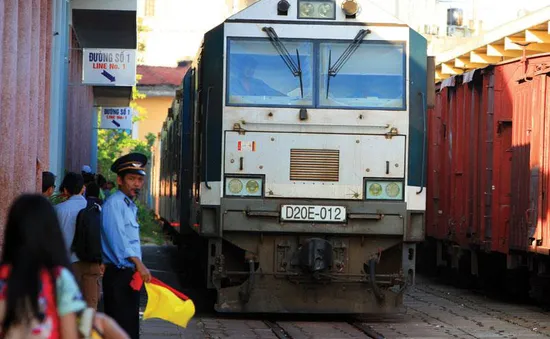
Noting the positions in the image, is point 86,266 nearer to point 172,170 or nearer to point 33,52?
point 33,52

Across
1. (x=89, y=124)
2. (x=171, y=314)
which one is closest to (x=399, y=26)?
(x=171, y=314)

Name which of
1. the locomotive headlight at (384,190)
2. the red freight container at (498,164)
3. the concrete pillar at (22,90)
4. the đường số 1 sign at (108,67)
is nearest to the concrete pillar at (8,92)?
the concrete pillar at (22,90)

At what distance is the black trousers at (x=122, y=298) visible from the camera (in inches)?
340

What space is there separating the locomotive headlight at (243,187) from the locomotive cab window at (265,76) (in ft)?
2.72

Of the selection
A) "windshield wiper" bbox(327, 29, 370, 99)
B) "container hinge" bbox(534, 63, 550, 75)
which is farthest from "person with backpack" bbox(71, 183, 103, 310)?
"container hinge" bbox(534, 63, 550, 75)

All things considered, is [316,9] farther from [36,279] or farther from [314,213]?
[36,279]

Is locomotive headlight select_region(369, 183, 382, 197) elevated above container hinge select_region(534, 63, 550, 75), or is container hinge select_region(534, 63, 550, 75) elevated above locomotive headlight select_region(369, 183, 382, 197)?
container hinge select_region(534, 63, 550, 75)

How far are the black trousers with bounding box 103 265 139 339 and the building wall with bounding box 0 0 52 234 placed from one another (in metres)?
3.31

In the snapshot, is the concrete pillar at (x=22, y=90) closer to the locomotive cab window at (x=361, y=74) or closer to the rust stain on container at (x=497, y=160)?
the locomotive cab window at (x=361, y=74)

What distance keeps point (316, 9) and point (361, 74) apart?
867mm

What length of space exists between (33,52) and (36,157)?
3.87 ft

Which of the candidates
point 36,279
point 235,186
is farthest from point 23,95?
point 36,279

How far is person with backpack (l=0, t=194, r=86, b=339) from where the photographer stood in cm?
438

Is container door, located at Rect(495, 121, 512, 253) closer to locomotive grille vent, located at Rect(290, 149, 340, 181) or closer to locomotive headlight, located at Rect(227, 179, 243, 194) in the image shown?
locomotive grille vent, located at Rect(290, 149, 340, 181)
